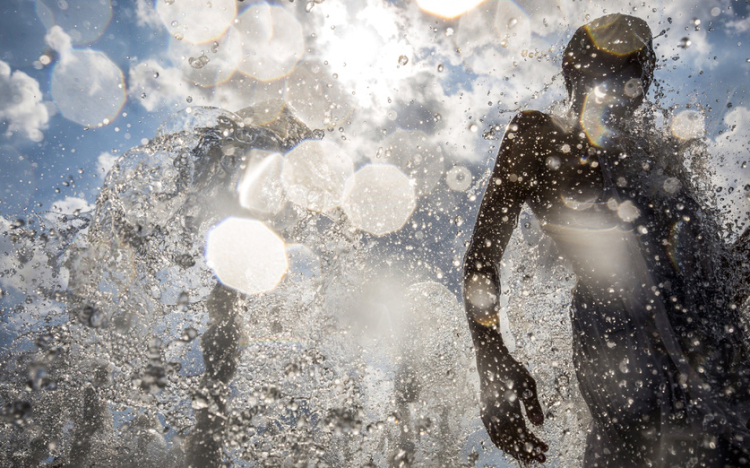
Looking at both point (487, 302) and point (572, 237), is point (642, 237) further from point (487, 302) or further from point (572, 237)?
point (487, 302)

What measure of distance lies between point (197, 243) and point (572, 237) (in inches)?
137

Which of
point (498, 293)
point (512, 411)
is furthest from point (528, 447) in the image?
point (498, 293)

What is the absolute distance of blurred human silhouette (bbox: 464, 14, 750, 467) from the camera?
4.45 ft

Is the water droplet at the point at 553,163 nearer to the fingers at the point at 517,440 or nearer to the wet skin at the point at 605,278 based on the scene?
the wet skin at the point at 605,278

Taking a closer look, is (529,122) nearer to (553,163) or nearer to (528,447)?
(553,163)

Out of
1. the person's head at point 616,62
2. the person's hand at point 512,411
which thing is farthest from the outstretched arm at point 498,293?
the person's head at point 616,62

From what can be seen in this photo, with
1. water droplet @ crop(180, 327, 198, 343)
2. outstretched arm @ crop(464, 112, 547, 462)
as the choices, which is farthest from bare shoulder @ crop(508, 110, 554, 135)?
water droplet @ crop(180, 327, 198, 343)

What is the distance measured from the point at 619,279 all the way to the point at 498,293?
1.88ft

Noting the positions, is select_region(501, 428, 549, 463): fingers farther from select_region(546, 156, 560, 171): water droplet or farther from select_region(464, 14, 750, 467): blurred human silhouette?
select_region(546, 156, 560, 171): water droplet

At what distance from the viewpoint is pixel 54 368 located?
12.8 ft

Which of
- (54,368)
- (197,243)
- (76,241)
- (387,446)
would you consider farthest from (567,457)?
(76,241)

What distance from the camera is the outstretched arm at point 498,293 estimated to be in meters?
1.51

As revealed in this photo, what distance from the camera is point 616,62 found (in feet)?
6.46

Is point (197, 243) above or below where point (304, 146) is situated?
below
